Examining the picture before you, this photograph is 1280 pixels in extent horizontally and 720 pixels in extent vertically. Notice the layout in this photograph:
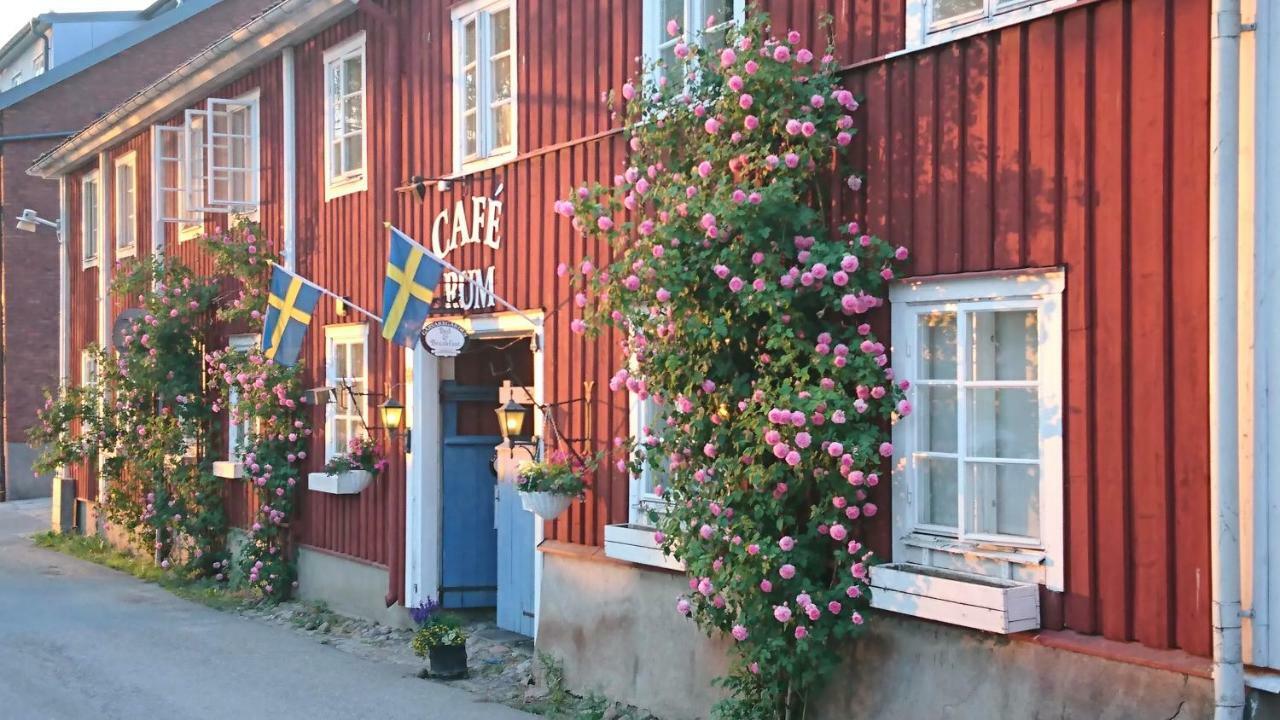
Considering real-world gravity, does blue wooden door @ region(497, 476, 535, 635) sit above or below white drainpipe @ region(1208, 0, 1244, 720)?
below

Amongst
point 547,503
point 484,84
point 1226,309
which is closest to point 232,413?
point 484,84

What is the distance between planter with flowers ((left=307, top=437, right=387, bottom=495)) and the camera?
12781mm

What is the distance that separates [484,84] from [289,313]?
2887mm

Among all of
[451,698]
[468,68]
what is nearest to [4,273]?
[468,68]

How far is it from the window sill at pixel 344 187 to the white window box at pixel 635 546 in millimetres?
5183

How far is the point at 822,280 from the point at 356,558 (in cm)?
730

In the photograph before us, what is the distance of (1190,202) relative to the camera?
5.71m

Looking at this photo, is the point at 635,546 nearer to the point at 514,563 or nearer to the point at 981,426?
the point at 514,563

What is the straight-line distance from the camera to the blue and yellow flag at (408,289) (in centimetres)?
1030

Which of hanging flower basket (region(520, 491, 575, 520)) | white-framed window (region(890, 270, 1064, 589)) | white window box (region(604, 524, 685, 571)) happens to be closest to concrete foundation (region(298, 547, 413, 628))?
hanging flower basket (region(520, 491, 575, 520))

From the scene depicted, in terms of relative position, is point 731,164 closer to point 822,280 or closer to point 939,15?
point 822,280

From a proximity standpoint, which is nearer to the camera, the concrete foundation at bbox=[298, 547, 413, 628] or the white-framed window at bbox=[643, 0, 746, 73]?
the white-framed window at bbox=[643, 0, 746, 73]

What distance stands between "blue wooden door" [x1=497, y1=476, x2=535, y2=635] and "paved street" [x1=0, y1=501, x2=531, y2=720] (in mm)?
1066

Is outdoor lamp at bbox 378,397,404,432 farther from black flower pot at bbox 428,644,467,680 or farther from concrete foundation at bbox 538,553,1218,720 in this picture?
concrete foundation at bbox 538,553,1218,720
